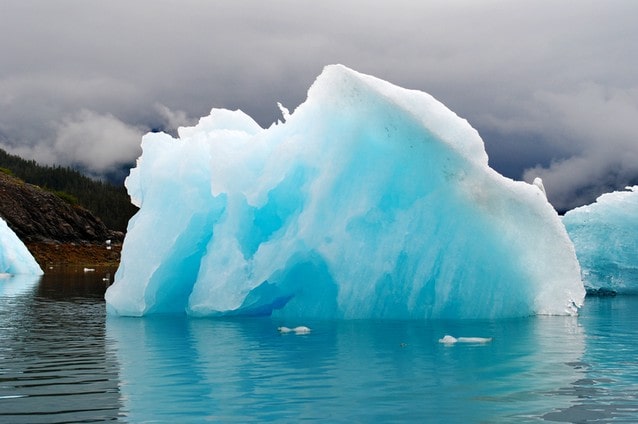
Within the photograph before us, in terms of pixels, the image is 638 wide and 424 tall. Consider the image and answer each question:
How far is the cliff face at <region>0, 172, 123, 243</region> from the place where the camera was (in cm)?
12219

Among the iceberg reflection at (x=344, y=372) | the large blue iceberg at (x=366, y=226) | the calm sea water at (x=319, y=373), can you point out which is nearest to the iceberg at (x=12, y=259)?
the large blue iceberg at (x=366, y=226)

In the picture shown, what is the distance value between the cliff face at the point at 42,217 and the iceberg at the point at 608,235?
100692 mm

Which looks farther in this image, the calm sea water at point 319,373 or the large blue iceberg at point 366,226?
A: the large blue iceberg at point 366,226

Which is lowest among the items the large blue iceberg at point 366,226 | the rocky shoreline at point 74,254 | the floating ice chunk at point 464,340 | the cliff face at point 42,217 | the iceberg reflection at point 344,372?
the iceberg reflection at point 344,372

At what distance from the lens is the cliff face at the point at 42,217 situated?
12219cm

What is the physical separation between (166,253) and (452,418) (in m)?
13.6

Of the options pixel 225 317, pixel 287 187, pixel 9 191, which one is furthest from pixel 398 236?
pixel 9 191

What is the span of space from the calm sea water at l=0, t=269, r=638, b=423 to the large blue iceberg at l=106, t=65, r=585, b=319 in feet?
3.53

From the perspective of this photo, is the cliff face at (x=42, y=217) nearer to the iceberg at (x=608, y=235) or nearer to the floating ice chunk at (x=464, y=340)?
the iceberg at (x=608, y=235)

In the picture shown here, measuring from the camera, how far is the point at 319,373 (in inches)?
474

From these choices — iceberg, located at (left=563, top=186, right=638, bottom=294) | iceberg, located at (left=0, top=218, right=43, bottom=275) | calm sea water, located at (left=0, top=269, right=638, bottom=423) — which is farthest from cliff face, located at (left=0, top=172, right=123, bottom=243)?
calm sea water, located at (left=0, top=269, right=638, bottom=423)

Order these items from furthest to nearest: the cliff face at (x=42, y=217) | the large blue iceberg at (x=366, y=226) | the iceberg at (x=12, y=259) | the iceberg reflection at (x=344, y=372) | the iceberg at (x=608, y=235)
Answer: the cliff face at (x=42, y=217) < the iceberg at (x=12, y=259) < the iceberg at (x=608, y=235) < the large blue iceberg at (x=366, y=226) < the iceberg reflection at (x=344, y=372)

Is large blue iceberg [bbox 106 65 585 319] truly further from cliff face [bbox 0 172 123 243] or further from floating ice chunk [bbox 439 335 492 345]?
cliff face [bbox 0 172 123 243]

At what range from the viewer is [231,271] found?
20.2 meters
